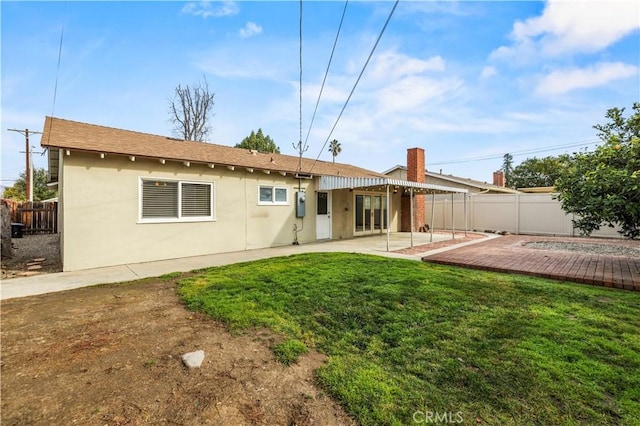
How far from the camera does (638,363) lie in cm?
269

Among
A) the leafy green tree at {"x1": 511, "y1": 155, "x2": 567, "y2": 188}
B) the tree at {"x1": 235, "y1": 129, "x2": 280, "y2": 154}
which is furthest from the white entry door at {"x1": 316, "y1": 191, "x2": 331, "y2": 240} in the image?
the leafy green tree at {"x1": 511, "y1": 155, "x2": 567, "y2": 188}

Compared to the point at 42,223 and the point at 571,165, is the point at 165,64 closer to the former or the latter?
the point at 42,223

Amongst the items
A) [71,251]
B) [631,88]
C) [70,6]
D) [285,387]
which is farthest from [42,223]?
[631,88]

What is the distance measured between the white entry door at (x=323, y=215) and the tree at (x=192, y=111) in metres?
17.2

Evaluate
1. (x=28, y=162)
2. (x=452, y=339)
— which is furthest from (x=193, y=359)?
(x=28, y=162)

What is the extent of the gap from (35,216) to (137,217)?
42.9 ft

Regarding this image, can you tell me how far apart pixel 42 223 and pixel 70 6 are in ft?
46.7

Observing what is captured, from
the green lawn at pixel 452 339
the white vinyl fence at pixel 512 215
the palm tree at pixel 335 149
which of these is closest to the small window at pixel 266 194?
the green lawn at pixel 452 339

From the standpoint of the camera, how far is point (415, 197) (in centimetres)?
1669

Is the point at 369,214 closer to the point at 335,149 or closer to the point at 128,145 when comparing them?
the point at 128,145

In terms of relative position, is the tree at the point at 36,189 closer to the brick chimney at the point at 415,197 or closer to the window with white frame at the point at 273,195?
the window with white frame at the point at 273,195

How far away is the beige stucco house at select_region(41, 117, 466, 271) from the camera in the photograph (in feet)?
23.4

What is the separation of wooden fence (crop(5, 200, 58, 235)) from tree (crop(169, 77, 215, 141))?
1125 cm

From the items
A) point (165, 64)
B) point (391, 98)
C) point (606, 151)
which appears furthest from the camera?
point (165, 64)
